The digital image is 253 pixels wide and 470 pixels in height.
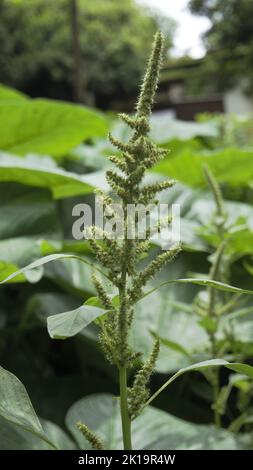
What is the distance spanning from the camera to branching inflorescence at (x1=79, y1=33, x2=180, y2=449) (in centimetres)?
58

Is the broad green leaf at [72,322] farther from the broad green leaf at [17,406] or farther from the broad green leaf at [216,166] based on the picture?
the broad green leaf at [216,166]

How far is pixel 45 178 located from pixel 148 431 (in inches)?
26.0

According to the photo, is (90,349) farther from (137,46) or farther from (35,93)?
(137,46)

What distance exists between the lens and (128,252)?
0.60 m

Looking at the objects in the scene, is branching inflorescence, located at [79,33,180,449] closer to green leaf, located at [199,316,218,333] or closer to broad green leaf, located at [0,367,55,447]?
broad green leaf, located at [0,367,55,447]

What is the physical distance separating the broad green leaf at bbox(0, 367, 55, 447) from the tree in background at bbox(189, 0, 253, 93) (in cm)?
2385

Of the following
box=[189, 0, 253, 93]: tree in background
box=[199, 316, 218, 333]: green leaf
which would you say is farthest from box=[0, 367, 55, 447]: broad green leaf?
box=[189, 0, 253, 93]: tree in background

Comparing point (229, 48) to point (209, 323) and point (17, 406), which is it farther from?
point (17, 406)

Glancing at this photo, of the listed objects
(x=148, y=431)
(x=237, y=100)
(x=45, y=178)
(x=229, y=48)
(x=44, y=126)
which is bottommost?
(x=148, y=431)

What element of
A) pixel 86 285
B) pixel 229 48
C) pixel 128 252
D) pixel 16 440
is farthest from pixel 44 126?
pixel 229 48

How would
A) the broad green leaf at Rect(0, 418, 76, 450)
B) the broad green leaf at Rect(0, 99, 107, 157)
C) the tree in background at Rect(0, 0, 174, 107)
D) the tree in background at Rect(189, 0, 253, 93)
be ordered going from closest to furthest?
the broad green leaf at Rect(0, 418, 76, 450)
the broad green leaf at Rect(0, 99, 107, 157)
the tree in background at Rect(0, 0, 174, 107)
the tree in background at Rect(189, 0, 253, 93)

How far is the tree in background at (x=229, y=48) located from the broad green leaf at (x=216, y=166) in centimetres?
2240

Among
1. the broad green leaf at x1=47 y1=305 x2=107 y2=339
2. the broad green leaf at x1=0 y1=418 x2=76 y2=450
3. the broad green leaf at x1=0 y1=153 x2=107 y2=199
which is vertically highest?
the broad green leaf at x1=0 y1=153 x2=107 y2=199
